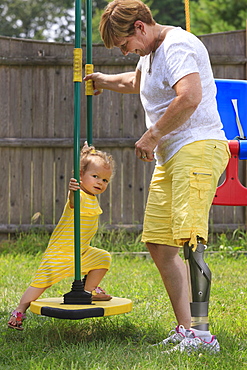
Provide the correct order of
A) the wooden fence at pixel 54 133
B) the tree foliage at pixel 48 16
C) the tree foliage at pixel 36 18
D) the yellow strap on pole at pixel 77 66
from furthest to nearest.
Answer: the tree foliage at pixel 36 18 < the tree foliage at pixel 48 16 < the wooden fence at pixel 54 133 < the yellow strap on pole at pixel 77 66

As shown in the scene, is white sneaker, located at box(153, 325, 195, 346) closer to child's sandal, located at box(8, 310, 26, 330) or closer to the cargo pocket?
the cargo pocket

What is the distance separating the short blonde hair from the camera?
2418 mm

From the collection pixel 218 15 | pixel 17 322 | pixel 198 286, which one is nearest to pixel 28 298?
pixel 17 322

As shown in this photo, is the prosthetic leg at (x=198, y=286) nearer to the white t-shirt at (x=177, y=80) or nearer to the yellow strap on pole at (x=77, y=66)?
the white t-shirt at (x=177, y=80)

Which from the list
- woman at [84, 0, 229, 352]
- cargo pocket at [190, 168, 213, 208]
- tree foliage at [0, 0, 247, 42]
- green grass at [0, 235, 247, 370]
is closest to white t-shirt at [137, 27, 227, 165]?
woman at [84, 0, 229, 352]

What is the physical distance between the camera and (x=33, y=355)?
238 cm

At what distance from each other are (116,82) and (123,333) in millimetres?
1295

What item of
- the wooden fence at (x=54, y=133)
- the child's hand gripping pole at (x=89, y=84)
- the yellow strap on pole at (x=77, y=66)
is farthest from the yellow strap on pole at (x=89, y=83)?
Answer: the wooden fence at (x=54, y=133)

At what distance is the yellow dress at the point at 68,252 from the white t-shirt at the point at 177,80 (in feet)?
1.71

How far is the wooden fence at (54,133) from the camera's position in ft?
18.9

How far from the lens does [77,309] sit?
2.41 metres

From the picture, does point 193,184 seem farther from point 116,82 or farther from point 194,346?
point 116,82

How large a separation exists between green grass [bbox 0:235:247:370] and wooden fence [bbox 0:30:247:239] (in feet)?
4.79

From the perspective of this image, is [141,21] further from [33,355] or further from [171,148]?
[33,355]
